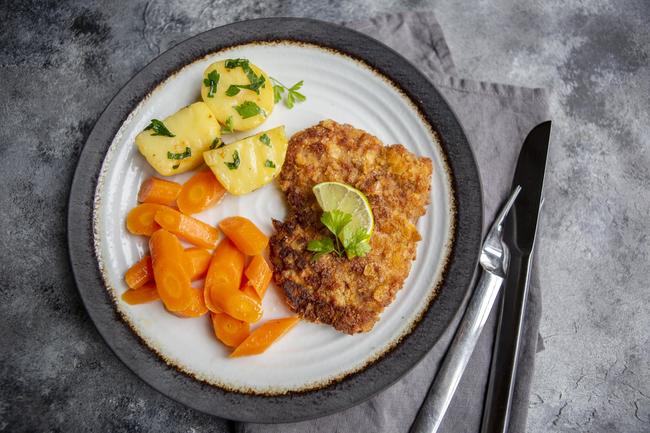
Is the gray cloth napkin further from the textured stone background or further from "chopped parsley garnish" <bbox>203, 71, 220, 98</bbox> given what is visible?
"chopped parsley garnish" <bbox>203, 71, 220, 98</bbox>

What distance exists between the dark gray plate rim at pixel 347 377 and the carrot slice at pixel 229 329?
31cm

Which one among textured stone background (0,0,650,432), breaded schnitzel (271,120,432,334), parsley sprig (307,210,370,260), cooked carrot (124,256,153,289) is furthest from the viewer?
textured stone background (0,0,650,432)

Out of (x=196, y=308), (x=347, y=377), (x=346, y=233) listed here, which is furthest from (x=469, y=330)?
(x=196, y=308)

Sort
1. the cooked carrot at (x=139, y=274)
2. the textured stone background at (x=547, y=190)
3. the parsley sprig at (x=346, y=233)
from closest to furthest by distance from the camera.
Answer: the parsley sprig at (x=346, y=233) < the cooked carrot at (x=139, y=274) < the textured stone background at (x=547, y=190)

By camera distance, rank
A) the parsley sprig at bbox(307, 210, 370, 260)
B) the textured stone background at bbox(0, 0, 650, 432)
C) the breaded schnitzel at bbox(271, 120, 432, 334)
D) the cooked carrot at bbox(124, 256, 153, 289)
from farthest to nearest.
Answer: the textured stone background at bbox(0, 0, 650, 432) → the cooked carrot at bbox(124, 256, 153, 289) → the breaded schnitzel at bbox(271, 120, 432, 334) → the parsley sprig at bbox(307, 210, 370, 260)

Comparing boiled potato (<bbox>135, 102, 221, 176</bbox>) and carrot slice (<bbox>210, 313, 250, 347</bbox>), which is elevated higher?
boiled potato (<bbox>135, 102, 221, 176</bbox>)

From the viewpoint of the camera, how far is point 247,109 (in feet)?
11.0

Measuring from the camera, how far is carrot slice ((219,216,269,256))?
3.27 metres

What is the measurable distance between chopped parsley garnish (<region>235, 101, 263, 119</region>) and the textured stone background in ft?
3.36

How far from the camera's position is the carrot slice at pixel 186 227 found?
328 cm

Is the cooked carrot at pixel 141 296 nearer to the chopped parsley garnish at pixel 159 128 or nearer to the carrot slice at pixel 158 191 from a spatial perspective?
the carrot slice at pixel 158 191

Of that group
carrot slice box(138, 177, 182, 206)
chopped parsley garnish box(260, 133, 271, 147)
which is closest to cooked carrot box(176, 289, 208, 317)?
carrot slice box(138, 177, 182, 206)

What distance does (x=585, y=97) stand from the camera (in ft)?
13.1

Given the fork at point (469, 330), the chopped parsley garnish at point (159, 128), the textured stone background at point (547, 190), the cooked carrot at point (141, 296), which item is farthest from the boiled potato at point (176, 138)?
the fork at point (469, 330)
